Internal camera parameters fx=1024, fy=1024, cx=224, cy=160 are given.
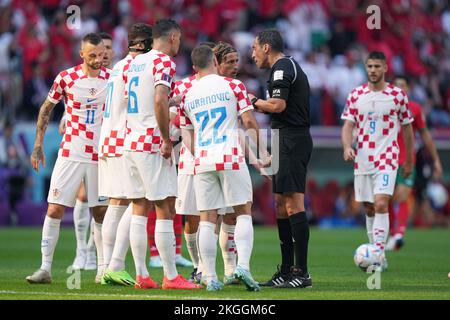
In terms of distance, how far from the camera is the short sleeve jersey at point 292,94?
10.6m

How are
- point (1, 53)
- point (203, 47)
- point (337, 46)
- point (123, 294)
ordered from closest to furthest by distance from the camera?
point (123, 294) < point (203, 47) < point (1, 53) < point (337, 46)

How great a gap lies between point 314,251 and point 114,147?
7095 mm

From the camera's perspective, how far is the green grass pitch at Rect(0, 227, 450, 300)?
9.52 meters

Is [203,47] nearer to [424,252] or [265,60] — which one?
[265,60]

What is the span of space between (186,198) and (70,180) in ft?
4.42

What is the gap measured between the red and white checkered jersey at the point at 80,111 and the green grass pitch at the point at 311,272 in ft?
4.73

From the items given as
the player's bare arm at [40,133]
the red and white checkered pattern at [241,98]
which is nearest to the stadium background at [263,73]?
the player's bare arm at [40,133]

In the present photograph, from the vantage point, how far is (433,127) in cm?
2584

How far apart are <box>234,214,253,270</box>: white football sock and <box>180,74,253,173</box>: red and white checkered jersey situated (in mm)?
539

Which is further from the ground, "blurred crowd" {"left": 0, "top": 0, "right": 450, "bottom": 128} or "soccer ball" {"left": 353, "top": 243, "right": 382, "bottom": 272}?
"blurred crowd" {"left": 0, "top": 0, "right": 450, "bottom": 128}

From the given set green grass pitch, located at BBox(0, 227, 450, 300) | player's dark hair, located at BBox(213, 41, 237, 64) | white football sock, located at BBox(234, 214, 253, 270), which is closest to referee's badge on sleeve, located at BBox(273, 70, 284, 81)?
player's dark hair, located at BBox(213, 41, 237, 64)

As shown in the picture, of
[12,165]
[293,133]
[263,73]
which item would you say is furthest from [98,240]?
[263,73]

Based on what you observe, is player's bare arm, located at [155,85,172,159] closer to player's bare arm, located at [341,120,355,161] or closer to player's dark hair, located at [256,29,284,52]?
player's dark hair, located at [256,29,284,52]
